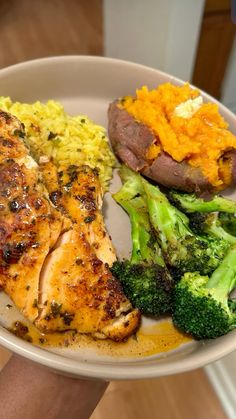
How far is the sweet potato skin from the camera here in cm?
200

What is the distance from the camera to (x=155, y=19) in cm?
338

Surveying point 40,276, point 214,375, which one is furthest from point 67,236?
point 214,375

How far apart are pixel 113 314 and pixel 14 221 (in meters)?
0.49

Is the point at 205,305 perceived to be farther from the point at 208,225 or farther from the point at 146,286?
the point at 208,225

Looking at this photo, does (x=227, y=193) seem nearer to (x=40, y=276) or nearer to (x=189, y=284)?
(x=189, y=284)

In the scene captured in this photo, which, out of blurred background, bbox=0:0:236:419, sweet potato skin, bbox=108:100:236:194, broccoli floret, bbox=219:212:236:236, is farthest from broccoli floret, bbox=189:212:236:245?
blurred background, bbox=0:0:236:419

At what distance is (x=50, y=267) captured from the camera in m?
1.61

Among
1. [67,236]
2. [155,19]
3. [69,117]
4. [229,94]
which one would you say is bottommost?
[229,94]

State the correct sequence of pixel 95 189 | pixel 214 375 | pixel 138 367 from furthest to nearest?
1. pixel 214 375
2. pixel 95 189
3. pixel 138 367

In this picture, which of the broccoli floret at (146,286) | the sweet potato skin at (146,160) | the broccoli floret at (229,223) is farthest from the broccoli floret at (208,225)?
the broccoli floret at (146,286)

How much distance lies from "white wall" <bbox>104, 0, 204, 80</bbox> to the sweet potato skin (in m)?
1.49

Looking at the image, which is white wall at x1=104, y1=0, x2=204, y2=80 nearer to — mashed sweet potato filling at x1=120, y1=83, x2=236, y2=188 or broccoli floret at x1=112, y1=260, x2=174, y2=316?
mashed sweet potato filling at x1=120, y1=83, x2=236, y2=188

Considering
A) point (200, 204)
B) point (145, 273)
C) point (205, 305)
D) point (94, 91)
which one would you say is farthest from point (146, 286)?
point (94, 91)

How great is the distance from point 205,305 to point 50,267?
0.59 m
